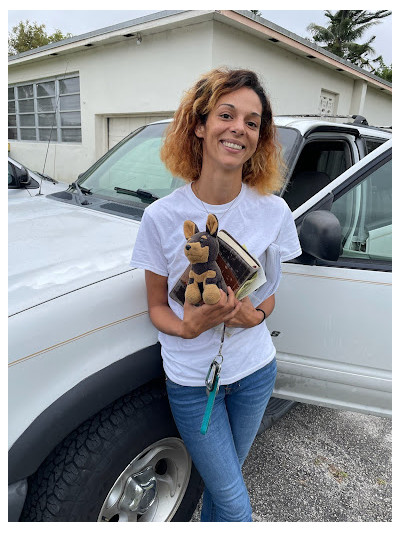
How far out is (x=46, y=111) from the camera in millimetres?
13734

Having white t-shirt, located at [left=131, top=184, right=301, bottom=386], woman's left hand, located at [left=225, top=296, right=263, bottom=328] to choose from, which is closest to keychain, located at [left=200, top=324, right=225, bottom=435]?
white t-shirt, located at [left=131, top=184, right=301, bottom=386]

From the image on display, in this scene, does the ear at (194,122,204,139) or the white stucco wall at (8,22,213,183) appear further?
the white stucco wall at (8,22,213,183)

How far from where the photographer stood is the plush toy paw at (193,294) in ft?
3.96

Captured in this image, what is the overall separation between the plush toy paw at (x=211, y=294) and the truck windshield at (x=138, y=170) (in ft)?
4.20

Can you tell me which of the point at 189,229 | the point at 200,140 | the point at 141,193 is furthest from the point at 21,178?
the point at 189,229

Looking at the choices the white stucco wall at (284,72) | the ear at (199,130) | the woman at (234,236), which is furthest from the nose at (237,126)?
the white stucco wall at (284,72)

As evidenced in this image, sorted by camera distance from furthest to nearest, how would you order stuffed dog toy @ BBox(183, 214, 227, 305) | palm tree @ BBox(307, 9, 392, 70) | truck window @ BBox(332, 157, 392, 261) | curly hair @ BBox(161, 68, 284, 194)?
palm tree @ BBox(307, 9, 392, 70) → truck window @ BBox(332, 157, 392, 261) → curly hair @ BBox(161, 68, 284, 194) → stuffed dog toy @ BBox(183, 214, 227, 305)

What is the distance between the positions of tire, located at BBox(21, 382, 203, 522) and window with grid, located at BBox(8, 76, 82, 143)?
11.3m

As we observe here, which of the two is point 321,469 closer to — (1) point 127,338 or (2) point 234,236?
(1) point 127,338

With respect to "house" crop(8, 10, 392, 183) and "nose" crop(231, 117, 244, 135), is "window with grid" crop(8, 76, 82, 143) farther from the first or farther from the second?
"nose" crop(231, 117, 244, 135)

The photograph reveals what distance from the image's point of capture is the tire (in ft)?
4.66

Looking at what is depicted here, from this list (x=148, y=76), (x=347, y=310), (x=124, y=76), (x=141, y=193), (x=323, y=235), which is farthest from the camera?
(x=124, y=76)

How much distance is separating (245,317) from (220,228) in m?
0.33

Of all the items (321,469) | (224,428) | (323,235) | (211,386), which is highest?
(323,235)
